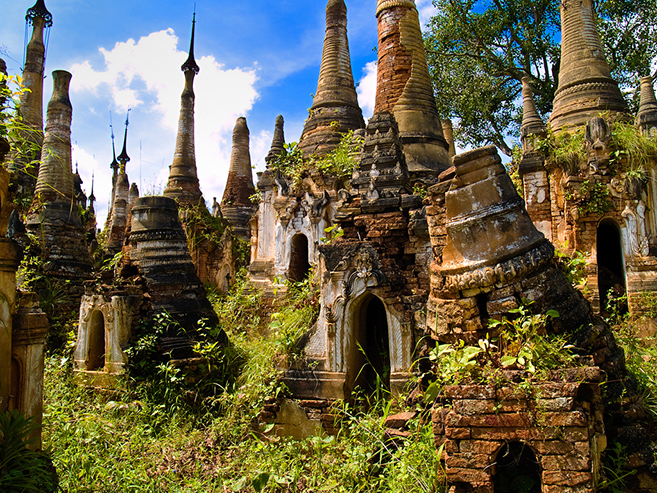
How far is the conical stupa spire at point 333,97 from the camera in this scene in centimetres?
1209

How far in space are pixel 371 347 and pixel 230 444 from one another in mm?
2094

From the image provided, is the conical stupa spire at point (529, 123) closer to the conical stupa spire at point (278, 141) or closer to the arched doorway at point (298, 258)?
the arched doorway at point (298, 258)

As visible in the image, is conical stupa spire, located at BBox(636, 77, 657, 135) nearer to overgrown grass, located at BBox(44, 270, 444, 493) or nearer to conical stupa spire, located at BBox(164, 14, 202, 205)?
overgrown grass, located at BBox(44, 270, 444, 493)

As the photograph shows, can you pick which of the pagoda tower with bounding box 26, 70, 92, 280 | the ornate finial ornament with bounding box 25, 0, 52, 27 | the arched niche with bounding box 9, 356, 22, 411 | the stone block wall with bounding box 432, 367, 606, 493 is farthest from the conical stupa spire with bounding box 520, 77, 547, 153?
the ornate finial ornament with bounding box 25, 0, 52, 27

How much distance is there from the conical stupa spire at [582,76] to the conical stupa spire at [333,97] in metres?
5.09

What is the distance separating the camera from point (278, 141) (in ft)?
45.9

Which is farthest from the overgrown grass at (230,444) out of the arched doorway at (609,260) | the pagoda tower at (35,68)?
the pagoda tower at (35,68)

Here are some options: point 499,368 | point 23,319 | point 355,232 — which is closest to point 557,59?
point 355,232

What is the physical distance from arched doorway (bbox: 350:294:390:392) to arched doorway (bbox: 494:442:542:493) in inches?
82.4

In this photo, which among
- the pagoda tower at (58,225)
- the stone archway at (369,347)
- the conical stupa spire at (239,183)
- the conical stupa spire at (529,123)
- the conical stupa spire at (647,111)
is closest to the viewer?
the stone archway at (369,347)

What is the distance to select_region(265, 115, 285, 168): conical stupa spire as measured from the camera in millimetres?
13466

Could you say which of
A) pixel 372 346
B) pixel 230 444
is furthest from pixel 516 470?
pixel 230 444

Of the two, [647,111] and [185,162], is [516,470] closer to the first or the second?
[647,111]

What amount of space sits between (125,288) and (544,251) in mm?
5756
